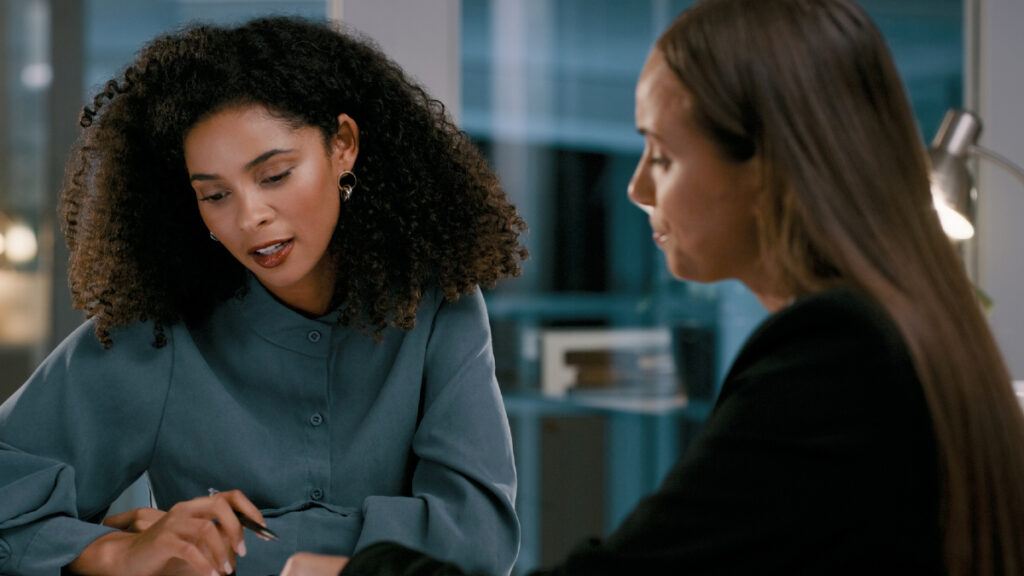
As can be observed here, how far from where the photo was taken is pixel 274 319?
1.19 m

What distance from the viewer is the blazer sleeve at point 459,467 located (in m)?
1.06

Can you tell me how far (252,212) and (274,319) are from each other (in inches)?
7.4

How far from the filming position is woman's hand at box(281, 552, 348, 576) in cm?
81

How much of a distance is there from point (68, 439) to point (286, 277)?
13.5 inches

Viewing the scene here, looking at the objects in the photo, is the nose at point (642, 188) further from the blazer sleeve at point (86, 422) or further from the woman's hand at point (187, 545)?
the blazer sleeve at point (86, 422)

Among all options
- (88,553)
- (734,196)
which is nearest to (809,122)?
(734,196)

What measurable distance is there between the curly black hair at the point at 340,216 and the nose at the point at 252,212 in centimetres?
13

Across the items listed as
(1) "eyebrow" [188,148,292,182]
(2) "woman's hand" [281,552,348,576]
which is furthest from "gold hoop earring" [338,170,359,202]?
(2) "woman's hand" [281,552,348,576]

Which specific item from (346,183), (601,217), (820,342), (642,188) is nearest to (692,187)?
(642,188)

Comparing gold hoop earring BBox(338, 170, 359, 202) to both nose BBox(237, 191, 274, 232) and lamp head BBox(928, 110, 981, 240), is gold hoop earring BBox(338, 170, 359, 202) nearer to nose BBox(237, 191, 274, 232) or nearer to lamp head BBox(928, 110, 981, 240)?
nose BBox(237, 191, 274, 232)

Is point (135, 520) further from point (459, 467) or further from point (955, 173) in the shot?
point (955, 173)

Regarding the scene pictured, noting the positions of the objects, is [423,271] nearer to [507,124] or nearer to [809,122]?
[809,122]

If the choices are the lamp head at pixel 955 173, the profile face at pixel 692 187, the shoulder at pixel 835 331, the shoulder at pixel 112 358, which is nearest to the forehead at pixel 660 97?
the profile face at pixel 692 187

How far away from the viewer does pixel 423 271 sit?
1.20 metres
